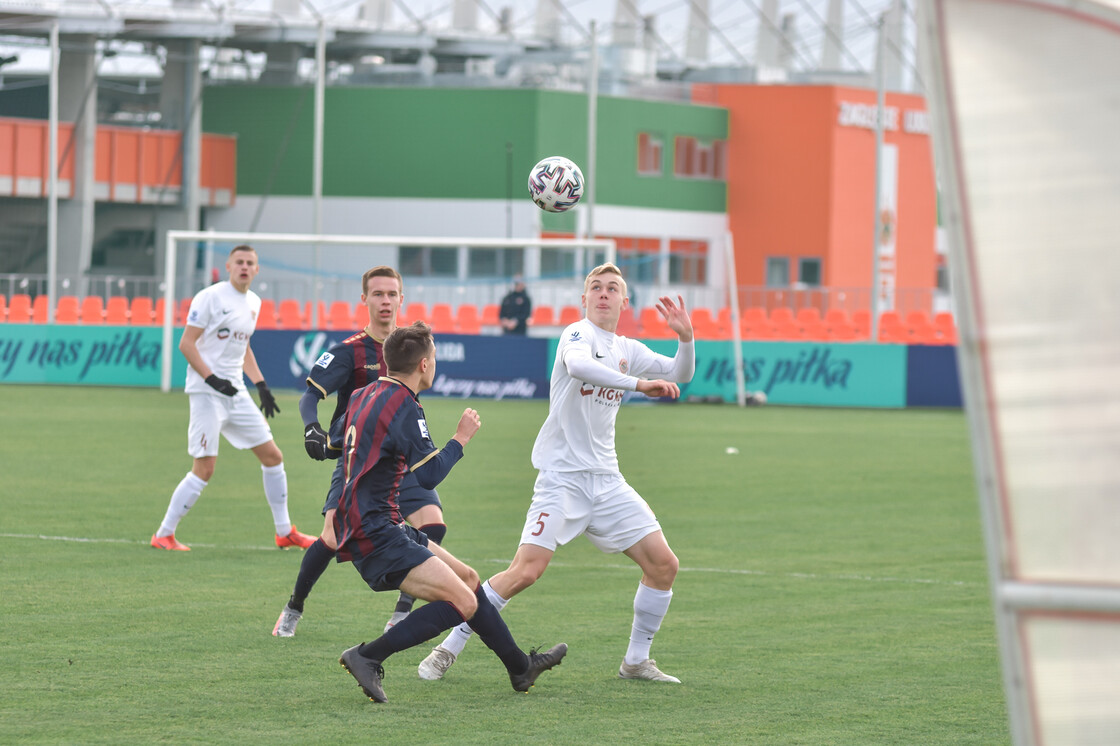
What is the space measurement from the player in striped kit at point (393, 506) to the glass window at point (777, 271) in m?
46.5

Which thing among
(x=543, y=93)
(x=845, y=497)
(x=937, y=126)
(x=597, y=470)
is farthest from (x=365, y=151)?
(x=937, y=126)

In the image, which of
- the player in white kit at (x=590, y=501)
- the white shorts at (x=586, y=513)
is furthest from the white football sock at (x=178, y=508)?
the white shorts at (x=586, y=513)

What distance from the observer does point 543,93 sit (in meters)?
47.0

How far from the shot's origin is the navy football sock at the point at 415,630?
265 inches

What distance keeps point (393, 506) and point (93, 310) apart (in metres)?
28.1

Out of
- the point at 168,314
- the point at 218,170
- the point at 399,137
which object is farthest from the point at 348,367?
the point at 218,170

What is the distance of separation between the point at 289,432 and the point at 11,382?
11.9 m

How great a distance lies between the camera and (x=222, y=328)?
1168cm

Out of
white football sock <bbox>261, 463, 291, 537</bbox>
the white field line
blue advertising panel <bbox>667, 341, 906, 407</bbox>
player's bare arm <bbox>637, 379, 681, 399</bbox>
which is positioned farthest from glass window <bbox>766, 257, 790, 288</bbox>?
player's bare arm <bbox>637, 379, 681, 399</bbox>

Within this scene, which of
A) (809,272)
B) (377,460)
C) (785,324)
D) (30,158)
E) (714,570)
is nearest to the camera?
(377,460)

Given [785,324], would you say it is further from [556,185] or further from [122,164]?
[556,185]

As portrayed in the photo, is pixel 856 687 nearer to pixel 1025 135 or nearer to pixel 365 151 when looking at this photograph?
pixel 1025 135

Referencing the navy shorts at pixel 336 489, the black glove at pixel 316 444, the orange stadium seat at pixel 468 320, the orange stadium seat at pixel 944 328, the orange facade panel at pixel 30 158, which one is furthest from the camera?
the orange facade panel at pixel 30 158

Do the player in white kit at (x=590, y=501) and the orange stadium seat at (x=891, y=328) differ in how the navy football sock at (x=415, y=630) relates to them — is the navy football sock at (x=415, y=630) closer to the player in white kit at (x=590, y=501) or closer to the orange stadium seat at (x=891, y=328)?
the player in white kit at (x=590, y=501)
